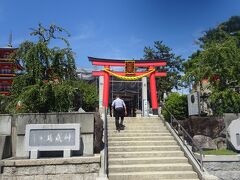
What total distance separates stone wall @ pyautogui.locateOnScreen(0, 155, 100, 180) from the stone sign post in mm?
394

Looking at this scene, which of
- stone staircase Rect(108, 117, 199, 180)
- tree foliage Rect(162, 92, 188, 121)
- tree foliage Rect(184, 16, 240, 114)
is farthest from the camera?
tree foliage Rect(162, 92, 188, 121)

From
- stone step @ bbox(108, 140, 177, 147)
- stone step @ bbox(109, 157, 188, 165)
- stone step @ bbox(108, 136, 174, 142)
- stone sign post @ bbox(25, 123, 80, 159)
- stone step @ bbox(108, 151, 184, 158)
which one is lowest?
stone step @ bbox(109, 157, 188, 165)

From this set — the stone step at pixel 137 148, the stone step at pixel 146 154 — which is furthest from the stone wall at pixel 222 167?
the stone step at pixel 137 148

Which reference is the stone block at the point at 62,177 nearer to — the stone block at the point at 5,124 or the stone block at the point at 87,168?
the stone block at the point at 87,168

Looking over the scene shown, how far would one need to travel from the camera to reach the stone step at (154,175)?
8062 mm

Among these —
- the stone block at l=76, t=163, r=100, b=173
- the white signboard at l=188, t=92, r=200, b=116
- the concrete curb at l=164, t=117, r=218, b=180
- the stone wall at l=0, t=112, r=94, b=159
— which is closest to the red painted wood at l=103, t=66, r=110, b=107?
the white signboard at l=188, t=92, r=200, b=116

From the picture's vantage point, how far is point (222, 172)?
27.2 feet

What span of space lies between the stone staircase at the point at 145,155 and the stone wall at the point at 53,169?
2.29 feet

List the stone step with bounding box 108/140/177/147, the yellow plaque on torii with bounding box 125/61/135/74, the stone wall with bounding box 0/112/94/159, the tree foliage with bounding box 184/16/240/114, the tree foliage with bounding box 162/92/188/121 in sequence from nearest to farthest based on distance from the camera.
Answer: the stone wall with bounding box 0/112/94/159 → the stone step with bounding box 108/140/177/147 → the tree foliage with bounding box 184/16/240/114 → the tree foliage with bounding box 162/92/188/121 → the yellow plaque on torii with bounding box 125/61/135/74

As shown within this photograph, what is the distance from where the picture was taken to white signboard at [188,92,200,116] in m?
12.1

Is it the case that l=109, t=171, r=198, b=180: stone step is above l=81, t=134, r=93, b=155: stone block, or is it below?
Answer: below

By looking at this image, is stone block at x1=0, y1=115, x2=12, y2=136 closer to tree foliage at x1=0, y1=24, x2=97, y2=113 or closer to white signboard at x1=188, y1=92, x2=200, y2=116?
tree foliage at x1=0, y1=24, x2=97, y2=113

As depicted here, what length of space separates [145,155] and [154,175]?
1282 mm

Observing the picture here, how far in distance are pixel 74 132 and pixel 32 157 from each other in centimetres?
148
